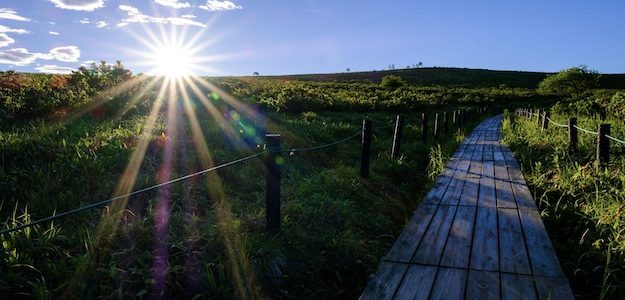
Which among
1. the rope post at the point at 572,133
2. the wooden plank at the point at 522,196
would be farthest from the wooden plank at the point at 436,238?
the rope post at the point at 572,133

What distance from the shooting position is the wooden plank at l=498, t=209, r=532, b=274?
3.90 meters

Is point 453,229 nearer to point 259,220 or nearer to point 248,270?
point 259,220

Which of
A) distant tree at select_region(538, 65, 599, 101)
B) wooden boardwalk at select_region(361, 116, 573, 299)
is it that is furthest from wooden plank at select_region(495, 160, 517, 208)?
distant tree at select_region(538, 65, 599, 101)

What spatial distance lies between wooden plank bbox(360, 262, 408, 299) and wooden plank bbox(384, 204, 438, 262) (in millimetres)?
177

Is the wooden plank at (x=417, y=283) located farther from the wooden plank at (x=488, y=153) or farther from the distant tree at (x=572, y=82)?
the distant tree at (x=572, y=82)

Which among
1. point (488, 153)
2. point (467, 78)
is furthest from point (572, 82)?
point (488, 153)

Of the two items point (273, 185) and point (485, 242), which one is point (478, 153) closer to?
point (485, 242)

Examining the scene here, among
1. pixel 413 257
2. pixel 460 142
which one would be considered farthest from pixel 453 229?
pixel 460 142

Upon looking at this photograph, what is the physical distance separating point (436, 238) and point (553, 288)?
1341mm

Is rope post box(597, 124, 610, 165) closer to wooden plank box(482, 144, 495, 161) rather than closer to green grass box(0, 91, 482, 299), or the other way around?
green grass box(0, 91, 482, 299)

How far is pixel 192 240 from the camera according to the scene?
4.02 meters

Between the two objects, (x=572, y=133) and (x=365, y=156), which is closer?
(x=365, y=156)

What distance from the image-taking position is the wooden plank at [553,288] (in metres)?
3.35

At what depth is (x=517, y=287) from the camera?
3.51 meters
